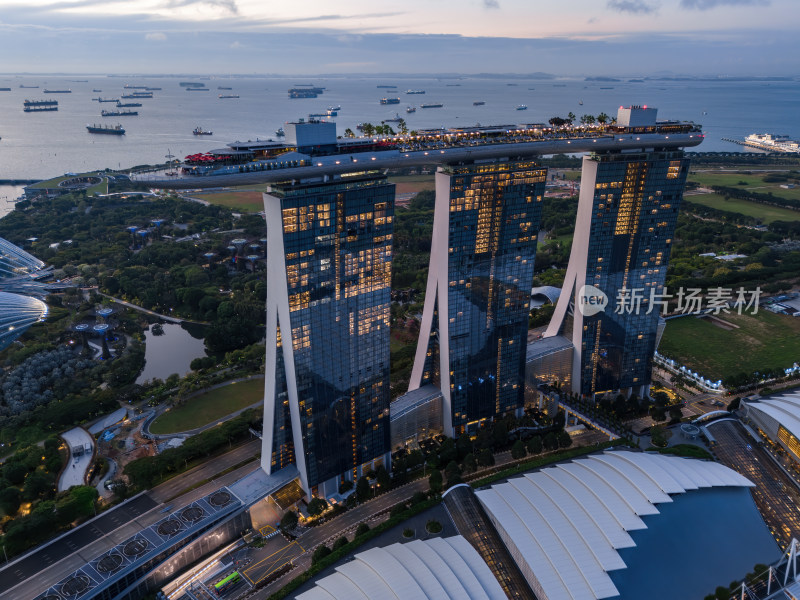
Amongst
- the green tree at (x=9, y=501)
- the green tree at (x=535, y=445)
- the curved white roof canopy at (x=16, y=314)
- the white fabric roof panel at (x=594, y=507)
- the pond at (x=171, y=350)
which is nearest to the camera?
the white fabric roof panel at (x=594, y=507)

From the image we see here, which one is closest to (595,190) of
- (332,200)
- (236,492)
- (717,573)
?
(332,200)

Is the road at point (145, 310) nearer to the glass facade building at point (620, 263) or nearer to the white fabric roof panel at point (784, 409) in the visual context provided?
the glass facade building at point (620, 263)

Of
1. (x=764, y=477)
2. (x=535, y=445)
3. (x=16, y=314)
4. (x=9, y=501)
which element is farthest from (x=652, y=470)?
(x=16, y=314)

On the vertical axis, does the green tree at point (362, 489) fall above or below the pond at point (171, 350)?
above

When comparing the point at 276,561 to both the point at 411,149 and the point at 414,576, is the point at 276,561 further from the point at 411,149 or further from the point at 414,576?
the point at 411,149

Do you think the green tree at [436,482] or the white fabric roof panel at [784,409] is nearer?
the green tree at [436,482]

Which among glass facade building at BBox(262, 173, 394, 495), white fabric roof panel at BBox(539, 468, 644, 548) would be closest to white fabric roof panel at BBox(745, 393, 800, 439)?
white fabric roof panel at BBox(539, 468, 644, 548)

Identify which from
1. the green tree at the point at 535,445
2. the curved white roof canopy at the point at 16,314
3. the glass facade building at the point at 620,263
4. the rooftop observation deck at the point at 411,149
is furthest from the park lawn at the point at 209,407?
the glass facade building at the point at 620,263
